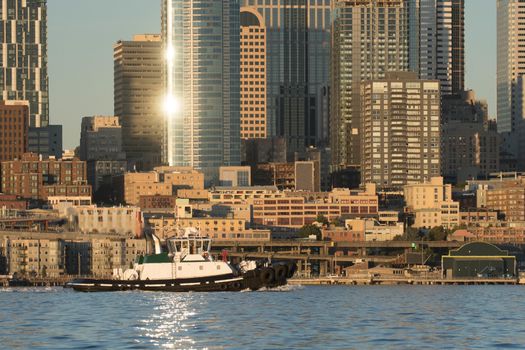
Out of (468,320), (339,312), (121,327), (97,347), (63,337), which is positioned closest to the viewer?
(97,347)

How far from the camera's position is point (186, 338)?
5428 inches

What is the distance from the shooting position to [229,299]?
191m

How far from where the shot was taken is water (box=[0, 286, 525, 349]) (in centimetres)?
13425

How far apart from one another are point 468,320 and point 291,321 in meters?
15.3

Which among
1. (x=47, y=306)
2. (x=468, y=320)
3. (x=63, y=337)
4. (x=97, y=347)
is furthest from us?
(x=47, y=306)

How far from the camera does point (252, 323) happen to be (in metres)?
153

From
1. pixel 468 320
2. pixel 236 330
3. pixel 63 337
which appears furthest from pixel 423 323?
pixel 63 337

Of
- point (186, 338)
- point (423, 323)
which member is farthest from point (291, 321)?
point (186, 338)

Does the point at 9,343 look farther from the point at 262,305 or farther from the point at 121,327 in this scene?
the point at 262,305

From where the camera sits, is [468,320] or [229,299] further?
[229,299]

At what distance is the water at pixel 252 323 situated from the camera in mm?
134250

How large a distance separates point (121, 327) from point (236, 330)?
9372 millimetres

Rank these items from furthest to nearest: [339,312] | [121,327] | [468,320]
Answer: [339,312]
[468,320]
[121,327]

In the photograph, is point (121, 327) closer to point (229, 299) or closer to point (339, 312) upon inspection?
point (339, 312)
